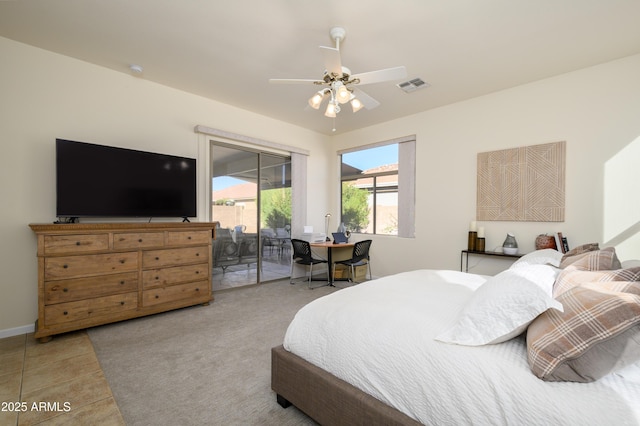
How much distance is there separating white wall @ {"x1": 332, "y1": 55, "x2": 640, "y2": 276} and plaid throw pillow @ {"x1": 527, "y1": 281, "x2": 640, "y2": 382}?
2.75 metres

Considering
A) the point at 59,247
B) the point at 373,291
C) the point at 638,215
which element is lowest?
the point at 373,291

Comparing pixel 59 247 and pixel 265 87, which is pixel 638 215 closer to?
pixel 265 87

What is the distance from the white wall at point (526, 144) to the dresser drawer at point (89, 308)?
3733 millimetres

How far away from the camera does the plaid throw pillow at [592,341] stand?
93 centimetres

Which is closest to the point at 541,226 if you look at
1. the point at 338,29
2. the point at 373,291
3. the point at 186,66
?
the point at 373,291

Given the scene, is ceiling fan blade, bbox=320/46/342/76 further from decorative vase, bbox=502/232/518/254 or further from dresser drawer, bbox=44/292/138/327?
dresser drawer, bbox=44/292/138/327

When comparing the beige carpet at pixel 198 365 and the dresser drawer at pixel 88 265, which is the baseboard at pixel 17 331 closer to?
the beige carpet at pixel 198 365

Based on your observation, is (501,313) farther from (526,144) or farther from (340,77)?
(526,144)

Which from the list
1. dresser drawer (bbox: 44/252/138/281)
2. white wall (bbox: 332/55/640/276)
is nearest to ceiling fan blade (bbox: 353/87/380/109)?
white wall (bbox: 332/55/640/276)

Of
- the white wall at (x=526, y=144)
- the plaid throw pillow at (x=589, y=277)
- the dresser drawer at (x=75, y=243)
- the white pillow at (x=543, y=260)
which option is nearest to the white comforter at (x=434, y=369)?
the plaid throw pillow at (x=589, y=277)

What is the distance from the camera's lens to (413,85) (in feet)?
11.7

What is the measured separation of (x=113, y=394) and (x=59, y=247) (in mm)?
1539

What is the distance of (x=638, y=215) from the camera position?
2.84 metres

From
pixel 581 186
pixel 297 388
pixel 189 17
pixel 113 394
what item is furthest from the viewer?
pixel 581 186
